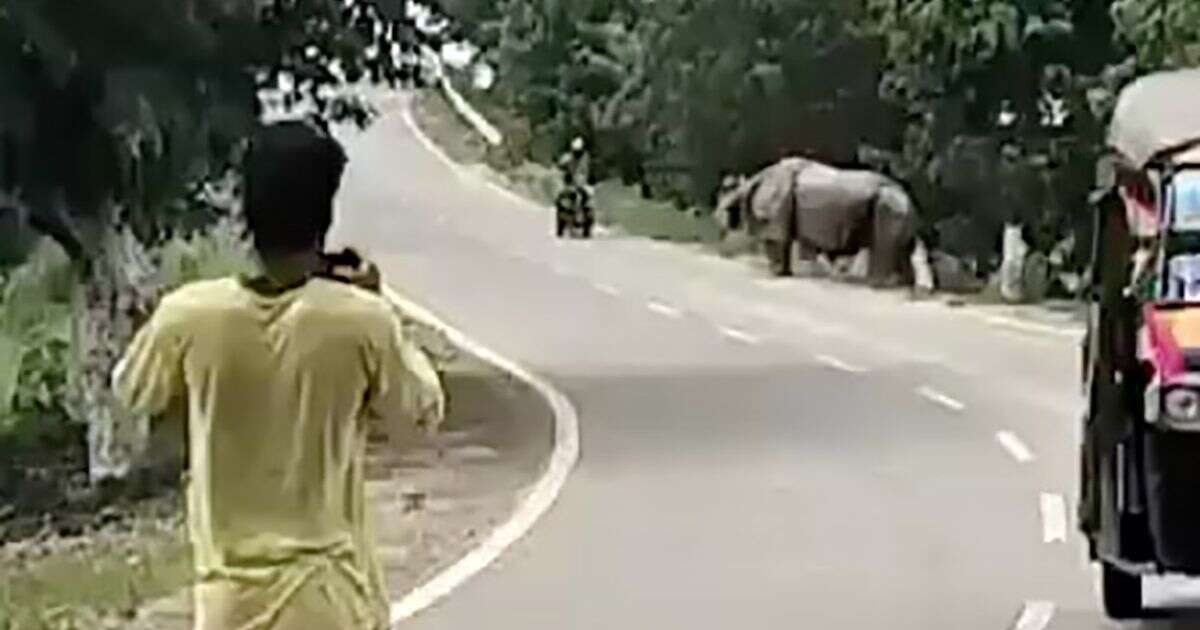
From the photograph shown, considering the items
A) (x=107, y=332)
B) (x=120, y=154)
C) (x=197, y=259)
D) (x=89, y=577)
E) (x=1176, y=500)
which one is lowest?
(x=197, y=259)

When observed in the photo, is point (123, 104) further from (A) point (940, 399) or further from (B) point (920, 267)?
(B) point (920, 267)

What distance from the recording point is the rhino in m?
49.5

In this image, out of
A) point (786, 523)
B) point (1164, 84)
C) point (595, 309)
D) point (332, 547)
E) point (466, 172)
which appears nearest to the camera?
point (332, 547)

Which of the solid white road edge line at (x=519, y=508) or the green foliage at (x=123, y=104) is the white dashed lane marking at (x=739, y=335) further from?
the green foliage at (x=123, y=104)

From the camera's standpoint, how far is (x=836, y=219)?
5100 cm

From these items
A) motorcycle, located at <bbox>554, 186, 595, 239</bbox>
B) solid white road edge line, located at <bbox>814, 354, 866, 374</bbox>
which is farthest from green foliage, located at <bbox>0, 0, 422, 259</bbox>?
motorcycle, located at <bbox>554, 186, 595, 239</bbox>

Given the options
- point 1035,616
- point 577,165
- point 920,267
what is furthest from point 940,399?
point 577,165

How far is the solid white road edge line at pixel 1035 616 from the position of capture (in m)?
13.4

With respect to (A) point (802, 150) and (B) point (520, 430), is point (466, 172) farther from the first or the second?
(B) point (520, 430)

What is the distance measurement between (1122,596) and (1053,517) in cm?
432

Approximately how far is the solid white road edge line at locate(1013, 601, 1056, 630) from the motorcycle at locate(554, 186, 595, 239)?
161 feet

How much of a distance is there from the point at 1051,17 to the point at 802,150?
14108 millimetres

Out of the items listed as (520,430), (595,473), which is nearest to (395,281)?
(520,430)

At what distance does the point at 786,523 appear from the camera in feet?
58.4
